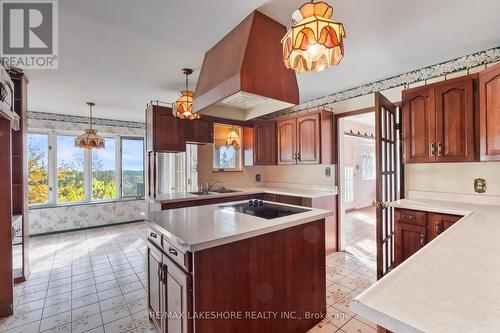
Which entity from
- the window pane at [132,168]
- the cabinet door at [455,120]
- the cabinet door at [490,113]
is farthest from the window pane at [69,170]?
the cabinet door at [490,113]

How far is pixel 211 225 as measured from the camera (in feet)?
5.01

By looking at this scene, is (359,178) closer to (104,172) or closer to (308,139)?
(308,139)

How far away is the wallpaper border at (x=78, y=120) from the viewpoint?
4.54 meters

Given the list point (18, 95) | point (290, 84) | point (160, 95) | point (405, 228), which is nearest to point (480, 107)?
point (405, 228)

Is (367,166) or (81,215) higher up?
A: (367,166)

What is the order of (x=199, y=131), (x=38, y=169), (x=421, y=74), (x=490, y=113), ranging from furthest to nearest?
(x=38, y=169)
(x=199, y=131)
(x=421, y=74)
(x=490, y=113)

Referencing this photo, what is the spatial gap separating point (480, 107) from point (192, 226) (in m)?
2.64

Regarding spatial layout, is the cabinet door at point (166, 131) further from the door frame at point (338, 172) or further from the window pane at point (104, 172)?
the window pane at point (104, 172)

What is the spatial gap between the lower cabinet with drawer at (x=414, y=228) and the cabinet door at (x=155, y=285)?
89.0 inches

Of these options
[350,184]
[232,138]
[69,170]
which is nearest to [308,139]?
[232,138]

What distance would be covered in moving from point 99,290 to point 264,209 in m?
2.01

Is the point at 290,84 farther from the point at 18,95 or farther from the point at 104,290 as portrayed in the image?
the point at 18,95

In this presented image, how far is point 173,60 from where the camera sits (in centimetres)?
251

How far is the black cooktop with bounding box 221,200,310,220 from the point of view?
1.94 metres
